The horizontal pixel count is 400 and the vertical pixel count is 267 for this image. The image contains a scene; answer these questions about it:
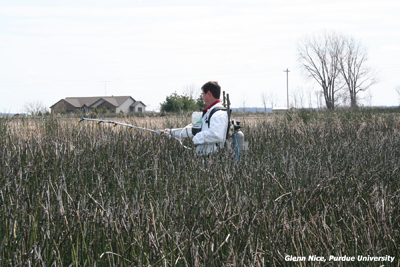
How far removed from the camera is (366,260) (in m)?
2.01

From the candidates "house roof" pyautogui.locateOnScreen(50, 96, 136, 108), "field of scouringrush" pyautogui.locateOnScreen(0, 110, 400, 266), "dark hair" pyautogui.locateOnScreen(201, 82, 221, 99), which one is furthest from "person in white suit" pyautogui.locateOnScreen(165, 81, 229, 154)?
"house roof" pyautogui.locateOnScreen(50, 96, 136, 108)

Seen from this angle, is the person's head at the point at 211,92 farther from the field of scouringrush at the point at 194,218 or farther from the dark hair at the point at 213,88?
the field of scouringrush at the point at 194,218

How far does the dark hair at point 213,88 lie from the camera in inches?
173

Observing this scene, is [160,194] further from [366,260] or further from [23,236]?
[366,260]

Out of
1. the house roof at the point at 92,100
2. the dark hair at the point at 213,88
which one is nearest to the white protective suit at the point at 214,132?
the dark hair at the point at 213,88

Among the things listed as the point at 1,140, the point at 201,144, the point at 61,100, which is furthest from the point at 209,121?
the point at 61,100

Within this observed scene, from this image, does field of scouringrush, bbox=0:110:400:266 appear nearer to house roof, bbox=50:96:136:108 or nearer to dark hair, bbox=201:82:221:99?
dark hair, bbox=201:82:221:99

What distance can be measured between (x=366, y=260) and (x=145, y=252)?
1.19 m

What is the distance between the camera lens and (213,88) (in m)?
4.41

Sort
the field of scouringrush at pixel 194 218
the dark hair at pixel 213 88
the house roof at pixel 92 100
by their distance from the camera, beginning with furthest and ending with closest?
the house roof at pixel 92 100 < the dark hair at pixel 213 88 < the field of scouringrush at pixel 194 218

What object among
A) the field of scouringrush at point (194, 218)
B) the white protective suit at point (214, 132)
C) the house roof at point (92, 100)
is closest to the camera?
the field of scouringrush at point (194, 218)

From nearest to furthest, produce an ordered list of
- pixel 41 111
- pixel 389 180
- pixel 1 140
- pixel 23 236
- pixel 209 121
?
1. pixel 23 236
2. pixel 389 180
3. pixel 209 121
4. pixel 1 140
5. pixel 41 111

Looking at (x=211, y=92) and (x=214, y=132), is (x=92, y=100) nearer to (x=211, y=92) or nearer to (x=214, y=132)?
(x=211, y=92)

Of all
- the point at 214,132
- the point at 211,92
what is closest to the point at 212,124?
the point at 214,132
